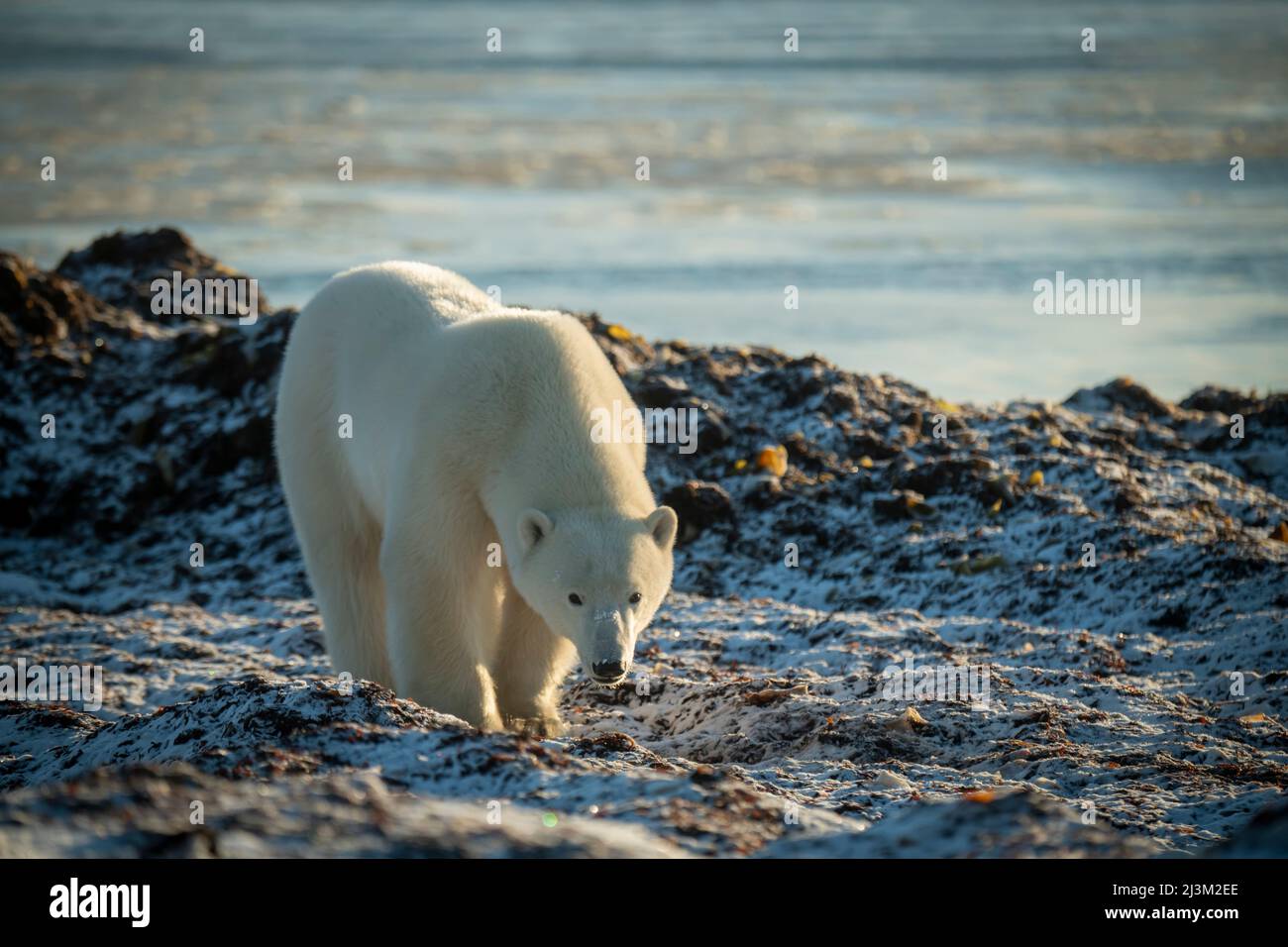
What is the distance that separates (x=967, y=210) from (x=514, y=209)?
6176mm

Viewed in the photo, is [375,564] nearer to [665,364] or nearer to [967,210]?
[665,364]

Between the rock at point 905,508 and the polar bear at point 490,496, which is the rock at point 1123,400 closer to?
the rock at point 905,508

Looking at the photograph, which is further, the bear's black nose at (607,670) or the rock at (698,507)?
the rock at (698,507)

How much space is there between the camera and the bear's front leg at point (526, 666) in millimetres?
5801

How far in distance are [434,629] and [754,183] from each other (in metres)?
16.0

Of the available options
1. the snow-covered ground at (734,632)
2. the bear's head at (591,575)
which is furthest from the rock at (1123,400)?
the bear's head at (591,575)

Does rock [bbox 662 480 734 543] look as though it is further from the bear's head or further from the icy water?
the icy water

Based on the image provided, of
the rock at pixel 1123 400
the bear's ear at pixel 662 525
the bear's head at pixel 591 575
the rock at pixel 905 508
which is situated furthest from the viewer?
the rock at pixel 1123 400

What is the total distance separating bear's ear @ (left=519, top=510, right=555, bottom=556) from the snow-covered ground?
746mm

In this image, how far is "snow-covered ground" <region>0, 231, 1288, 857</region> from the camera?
3.15m

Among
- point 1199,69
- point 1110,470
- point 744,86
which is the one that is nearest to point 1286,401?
point 1110,470

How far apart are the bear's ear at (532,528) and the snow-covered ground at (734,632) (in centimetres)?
75

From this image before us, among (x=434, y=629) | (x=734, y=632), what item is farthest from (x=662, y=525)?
(x=734, y=632)

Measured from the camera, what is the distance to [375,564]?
6359 mm
